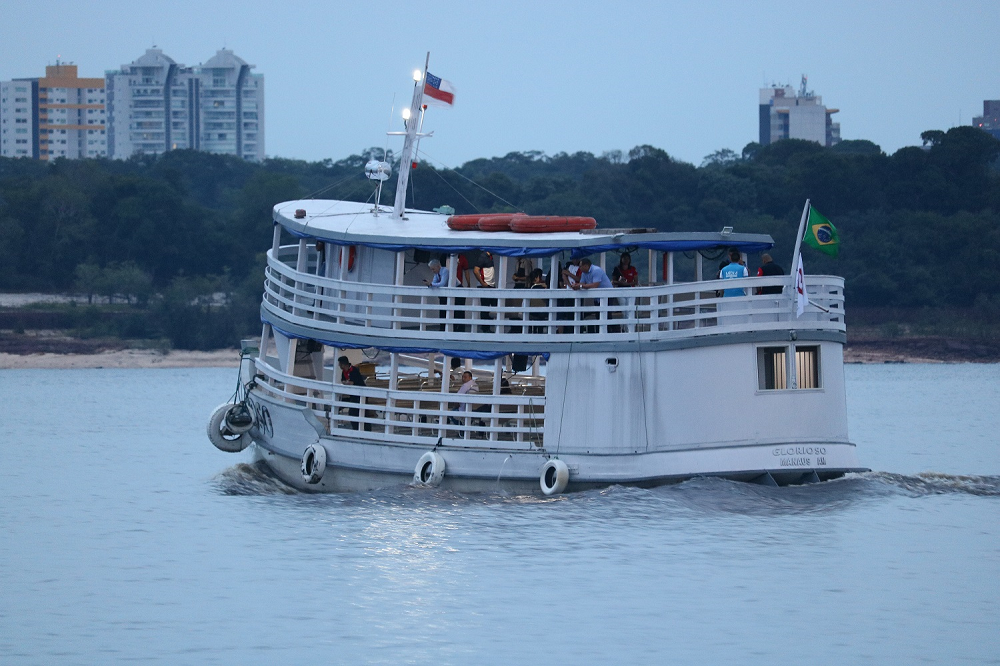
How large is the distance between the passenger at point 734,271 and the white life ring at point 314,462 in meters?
7.16

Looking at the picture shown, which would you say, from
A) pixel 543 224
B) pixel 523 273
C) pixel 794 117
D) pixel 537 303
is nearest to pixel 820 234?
pixel 543 224

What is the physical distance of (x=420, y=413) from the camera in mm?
24250

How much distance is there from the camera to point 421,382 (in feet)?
87.4

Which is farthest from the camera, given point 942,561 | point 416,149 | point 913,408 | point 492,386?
point 913,408

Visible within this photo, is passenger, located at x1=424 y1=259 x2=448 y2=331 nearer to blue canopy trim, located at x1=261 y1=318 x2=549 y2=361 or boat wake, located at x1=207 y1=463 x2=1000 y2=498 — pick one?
blue canopy trim, located at x1=261 y1=318 x2=549 y2=361

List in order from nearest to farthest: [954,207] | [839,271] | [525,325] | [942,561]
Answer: [942,561] < [525,325] < [839,271] < [954,207]

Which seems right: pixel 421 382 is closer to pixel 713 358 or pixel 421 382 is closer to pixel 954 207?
pixel 713 358

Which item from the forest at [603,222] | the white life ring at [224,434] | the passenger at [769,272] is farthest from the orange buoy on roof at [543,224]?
the forest at [603,222]

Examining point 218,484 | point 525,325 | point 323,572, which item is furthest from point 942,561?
point 218,484

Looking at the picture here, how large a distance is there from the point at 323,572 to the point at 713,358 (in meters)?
6.44

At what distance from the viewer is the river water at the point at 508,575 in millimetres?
17516

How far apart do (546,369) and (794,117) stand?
149 metres

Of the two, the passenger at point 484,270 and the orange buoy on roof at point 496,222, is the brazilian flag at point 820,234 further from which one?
the passenger at point 484,270

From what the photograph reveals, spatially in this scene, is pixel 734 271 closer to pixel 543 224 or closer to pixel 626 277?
pixel 626 277
